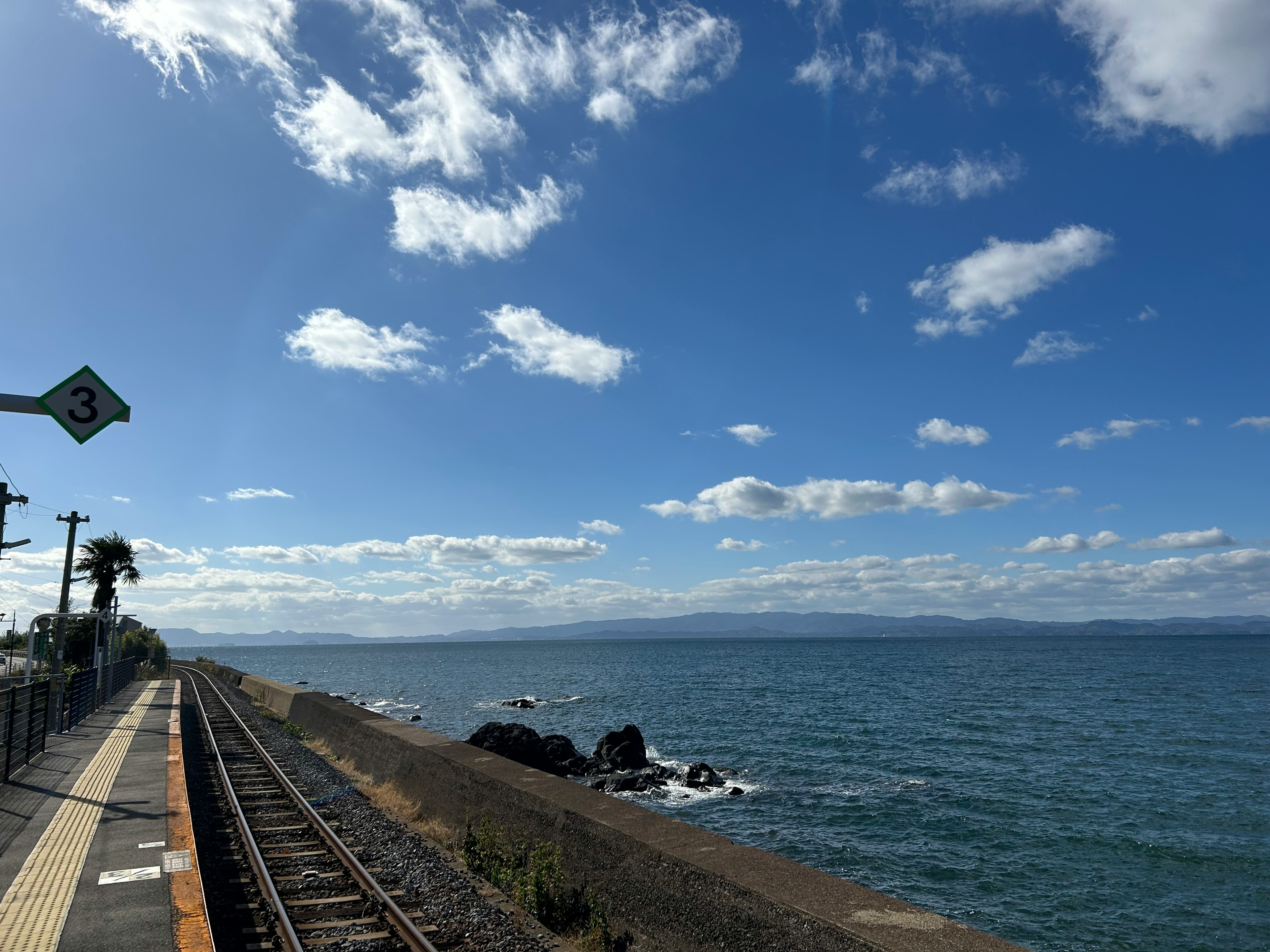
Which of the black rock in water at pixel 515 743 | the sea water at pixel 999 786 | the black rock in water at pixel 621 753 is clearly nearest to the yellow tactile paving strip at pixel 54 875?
the sea water at pixel 999 786

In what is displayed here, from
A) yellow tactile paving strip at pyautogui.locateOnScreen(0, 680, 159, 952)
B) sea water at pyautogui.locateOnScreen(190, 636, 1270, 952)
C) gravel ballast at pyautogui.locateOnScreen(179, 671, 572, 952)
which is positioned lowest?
sea water at pyautogui.locateOnScreen(190, 636, 1270, 952)

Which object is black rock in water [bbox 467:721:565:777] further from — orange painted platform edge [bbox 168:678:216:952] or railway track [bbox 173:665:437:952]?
orange painted platform edge [bbox 168:678:216:952]

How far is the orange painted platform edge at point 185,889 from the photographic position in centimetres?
679

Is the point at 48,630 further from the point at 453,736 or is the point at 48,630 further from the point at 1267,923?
the point at 1267,923

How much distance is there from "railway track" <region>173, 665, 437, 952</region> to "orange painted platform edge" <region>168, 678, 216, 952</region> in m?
0.62

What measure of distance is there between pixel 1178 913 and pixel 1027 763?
1544cm

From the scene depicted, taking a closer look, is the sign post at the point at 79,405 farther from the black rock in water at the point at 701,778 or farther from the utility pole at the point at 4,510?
the black rock in water at the point at 701,778

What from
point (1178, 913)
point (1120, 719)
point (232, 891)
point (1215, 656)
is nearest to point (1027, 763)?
point (1178, 913)

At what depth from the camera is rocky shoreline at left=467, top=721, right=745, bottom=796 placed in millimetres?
25969

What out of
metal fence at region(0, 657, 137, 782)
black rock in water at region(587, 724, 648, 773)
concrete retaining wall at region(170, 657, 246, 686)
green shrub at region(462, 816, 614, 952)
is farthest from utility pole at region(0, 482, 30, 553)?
concrete retaining wall at region(170, 657, 246, 686)

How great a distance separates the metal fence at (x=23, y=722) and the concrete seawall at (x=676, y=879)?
24.6ft

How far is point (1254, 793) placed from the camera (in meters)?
24.6

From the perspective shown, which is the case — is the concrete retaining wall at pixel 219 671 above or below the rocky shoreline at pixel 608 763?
above

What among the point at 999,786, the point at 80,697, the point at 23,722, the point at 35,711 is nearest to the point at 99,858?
the point at 23,722
